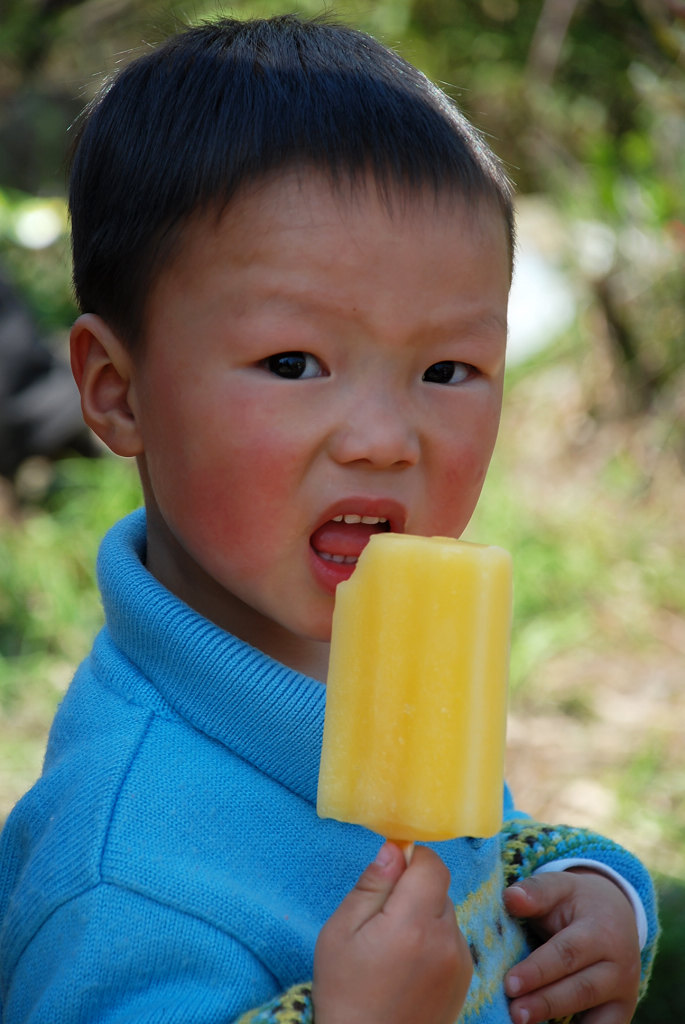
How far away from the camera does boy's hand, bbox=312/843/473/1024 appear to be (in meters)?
1.23

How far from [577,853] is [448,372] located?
858 mm

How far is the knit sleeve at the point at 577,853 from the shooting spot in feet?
6.12

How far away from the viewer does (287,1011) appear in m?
1.23

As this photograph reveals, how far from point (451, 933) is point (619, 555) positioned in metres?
3.68

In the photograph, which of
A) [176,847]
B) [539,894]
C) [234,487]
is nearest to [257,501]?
[234,487]

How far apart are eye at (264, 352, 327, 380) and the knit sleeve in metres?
0.89

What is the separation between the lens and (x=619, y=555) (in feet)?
15.8

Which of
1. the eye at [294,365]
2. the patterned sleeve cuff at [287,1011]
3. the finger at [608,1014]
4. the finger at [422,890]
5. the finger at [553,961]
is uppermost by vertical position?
the eye at [294,365]

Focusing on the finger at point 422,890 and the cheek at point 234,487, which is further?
the cheek at point 234,487

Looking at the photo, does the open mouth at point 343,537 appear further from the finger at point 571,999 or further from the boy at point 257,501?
the finger at point 571,999

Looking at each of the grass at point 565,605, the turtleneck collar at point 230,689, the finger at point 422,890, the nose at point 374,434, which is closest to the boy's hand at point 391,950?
the finger at point 422,890

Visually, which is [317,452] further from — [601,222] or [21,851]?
[601,222]

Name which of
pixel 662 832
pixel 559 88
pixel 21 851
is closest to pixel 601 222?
pixel 559 88

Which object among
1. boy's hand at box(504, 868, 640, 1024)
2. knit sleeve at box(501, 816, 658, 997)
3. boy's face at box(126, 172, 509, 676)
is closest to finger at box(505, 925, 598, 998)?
boy's hand at box(504, 868, 640, 1024)
